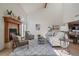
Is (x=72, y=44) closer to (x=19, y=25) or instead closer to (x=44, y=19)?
(x=44, y=19)

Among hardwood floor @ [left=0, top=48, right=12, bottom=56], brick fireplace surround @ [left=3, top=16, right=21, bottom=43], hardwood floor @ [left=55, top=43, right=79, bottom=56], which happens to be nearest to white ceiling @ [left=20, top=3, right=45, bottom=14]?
brick fireplace surround @ [left=3, top=16, right=21, bottom=43]

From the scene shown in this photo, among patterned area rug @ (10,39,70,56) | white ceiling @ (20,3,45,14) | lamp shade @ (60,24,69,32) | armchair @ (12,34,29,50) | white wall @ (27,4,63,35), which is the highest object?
white ceiling @ (20,3,45,14)

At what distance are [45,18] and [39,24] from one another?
1.05 ft

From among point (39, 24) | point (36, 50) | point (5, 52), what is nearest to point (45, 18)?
point (39, 24)

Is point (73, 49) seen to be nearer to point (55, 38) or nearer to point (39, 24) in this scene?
point (55, 38)

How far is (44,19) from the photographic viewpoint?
464cm

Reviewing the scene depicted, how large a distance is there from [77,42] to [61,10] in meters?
1.36

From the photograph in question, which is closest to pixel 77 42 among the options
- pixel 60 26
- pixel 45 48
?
pixel 60 26

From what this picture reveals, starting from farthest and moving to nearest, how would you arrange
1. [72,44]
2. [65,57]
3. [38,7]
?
[72,44] → [38,7] → [65,57]

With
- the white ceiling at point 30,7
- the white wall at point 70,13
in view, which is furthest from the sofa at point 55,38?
the white ceiling at point 30,7

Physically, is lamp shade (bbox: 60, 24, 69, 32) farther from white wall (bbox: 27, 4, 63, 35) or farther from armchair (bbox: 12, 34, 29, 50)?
armchair (bbox: 12, 34, 29, 50)

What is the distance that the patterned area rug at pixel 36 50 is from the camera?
439 centimetres

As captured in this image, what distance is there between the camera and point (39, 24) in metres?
4.68

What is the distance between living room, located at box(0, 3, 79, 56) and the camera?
4.45 meters
